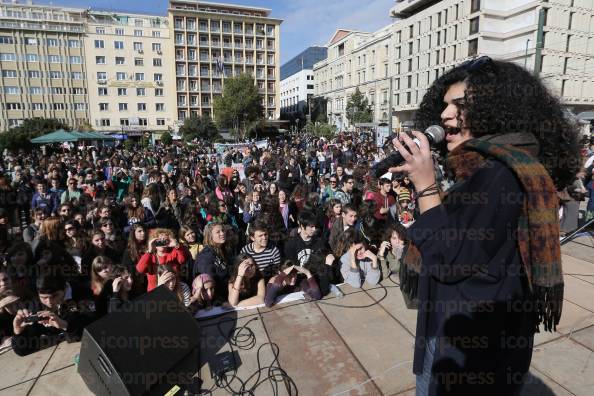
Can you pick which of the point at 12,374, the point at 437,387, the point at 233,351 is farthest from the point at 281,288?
the point at 437,387

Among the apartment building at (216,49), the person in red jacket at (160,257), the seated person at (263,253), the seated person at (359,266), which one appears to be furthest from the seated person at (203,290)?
the apartment building at (216,49)

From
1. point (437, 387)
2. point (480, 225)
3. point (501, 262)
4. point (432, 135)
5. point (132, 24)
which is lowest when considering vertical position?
point (437, 387)

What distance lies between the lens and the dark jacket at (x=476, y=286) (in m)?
1.08

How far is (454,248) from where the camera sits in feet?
3.63

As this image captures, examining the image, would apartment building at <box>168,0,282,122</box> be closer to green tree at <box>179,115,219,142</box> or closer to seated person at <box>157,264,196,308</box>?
green tree at <box>179,115,219,142</box>

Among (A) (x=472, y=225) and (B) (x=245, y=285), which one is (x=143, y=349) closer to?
(B) (x=245, y=285)

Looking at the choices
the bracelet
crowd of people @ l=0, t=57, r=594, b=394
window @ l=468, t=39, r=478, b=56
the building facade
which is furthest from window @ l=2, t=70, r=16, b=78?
the bracelet

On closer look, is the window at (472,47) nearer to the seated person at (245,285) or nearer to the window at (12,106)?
the seated person at (245,285)

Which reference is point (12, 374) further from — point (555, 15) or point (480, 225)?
point (555, 15)

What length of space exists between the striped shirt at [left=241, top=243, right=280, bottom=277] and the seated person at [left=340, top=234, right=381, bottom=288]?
0.98m

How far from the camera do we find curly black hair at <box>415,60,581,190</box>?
123 centimetres

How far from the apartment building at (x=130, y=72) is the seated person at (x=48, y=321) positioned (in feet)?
200

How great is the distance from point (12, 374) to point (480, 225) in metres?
4.24

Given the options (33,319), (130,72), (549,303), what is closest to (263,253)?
(33,319)
